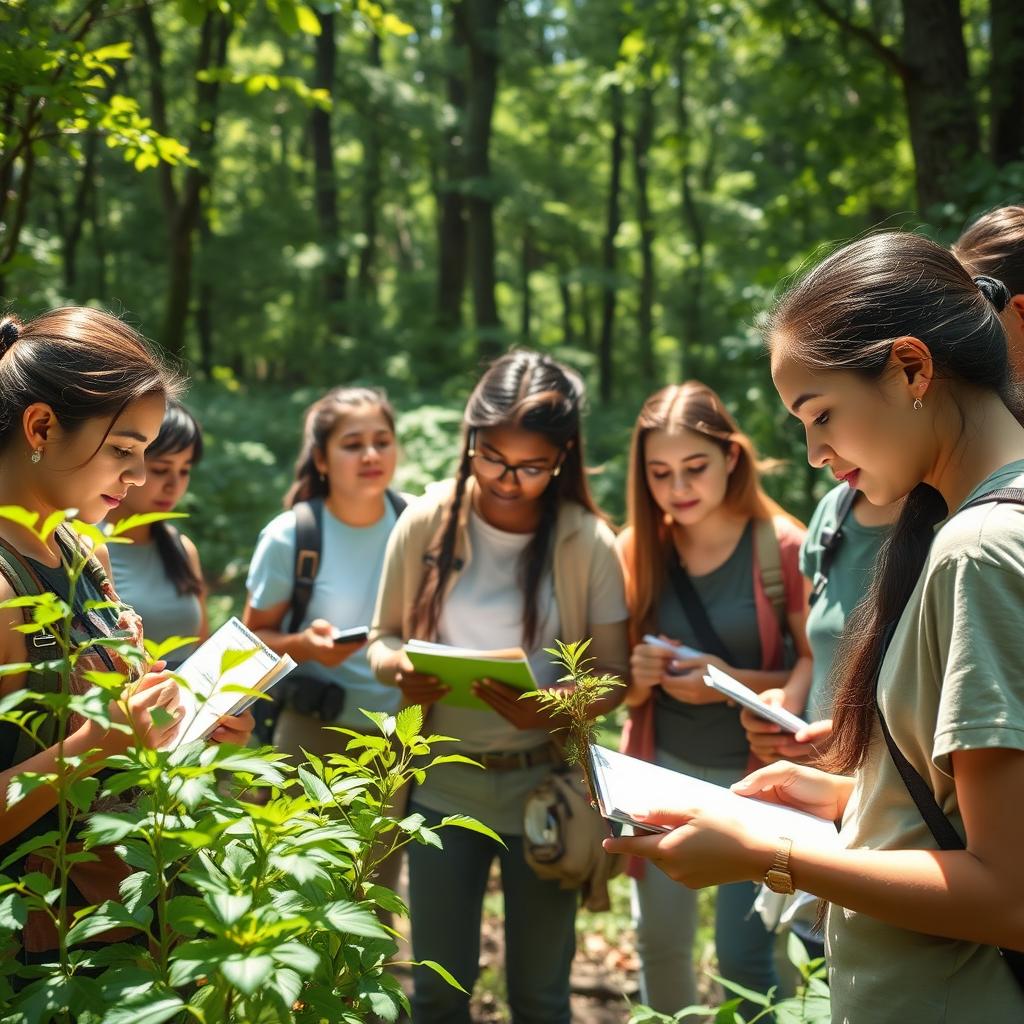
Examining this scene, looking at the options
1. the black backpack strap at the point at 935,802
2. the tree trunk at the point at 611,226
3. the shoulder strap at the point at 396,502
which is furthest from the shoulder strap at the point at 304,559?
the tree trunk at the point at 611,226

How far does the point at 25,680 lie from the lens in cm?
179

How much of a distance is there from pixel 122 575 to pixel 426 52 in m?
17.3

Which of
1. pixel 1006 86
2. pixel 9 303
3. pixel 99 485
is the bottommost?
pixel 99 485

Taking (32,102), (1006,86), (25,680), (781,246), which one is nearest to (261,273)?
(781,246)

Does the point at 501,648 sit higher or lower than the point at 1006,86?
lower

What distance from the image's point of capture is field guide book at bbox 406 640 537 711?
262cm

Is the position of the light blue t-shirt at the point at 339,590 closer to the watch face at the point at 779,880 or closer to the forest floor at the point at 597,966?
the forest floor at the point at 597,966

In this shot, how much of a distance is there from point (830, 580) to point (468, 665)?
109 cm

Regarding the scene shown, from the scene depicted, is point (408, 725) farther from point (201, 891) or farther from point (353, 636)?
point (353, 636)

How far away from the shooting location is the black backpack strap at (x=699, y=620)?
3.30 meters

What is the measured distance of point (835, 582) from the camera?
113 inches

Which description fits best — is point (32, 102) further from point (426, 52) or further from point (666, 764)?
point (426, 52)

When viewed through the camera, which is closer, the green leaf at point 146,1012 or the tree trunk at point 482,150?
the green leaf at point 146,1012

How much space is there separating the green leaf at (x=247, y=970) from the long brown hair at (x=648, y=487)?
2.37 metres
